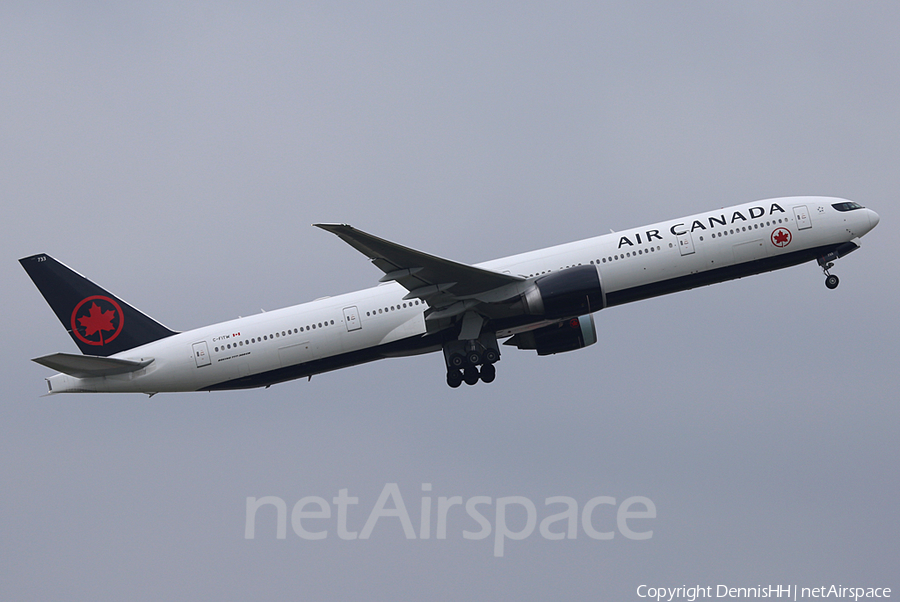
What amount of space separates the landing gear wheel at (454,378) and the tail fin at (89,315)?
11.6 metres

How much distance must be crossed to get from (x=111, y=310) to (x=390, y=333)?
12.0 meters

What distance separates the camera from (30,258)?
137 ft

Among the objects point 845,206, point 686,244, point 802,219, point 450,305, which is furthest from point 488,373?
point 845,206

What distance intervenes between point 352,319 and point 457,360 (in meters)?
4.52

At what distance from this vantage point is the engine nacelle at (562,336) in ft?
138

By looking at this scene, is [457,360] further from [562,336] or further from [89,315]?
[89,315]

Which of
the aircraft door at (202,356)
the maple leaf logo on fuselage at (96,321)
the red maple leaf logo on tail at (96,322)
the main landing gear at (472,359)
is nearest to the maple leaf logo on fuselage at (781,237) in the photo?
the main landing gear at (472,359)

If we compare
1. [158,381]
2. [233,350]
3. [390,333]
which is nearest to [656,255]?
[390,333]

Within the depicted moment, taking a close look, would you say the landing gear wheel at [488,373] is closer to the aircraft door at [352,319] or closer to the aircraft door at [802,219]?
the aircraft door at [352,319]

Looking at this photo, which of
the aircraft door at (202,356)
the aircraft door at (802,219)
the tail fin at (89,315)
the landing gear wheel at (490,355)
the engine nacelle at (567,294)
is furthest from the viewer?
the tail fin at (89,315)

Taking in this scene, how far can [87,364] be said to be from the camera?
128 feet

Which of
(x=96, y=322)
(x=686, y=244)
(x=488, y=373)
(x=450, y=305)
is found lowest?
(x=488, y=373)

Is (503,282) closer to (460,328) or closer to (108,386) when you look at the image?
(460,328)

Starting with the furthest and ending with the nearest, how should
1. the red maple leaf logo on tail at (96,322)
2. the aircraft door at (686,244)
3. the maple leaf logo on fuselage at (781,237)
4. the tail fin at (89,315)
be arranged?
the red maple leaf logo on tail at (96,322)
the tail fin at (89,315)
the maple leaf logo on fuselage at (781,237)
the aircraft door at (686,244)
